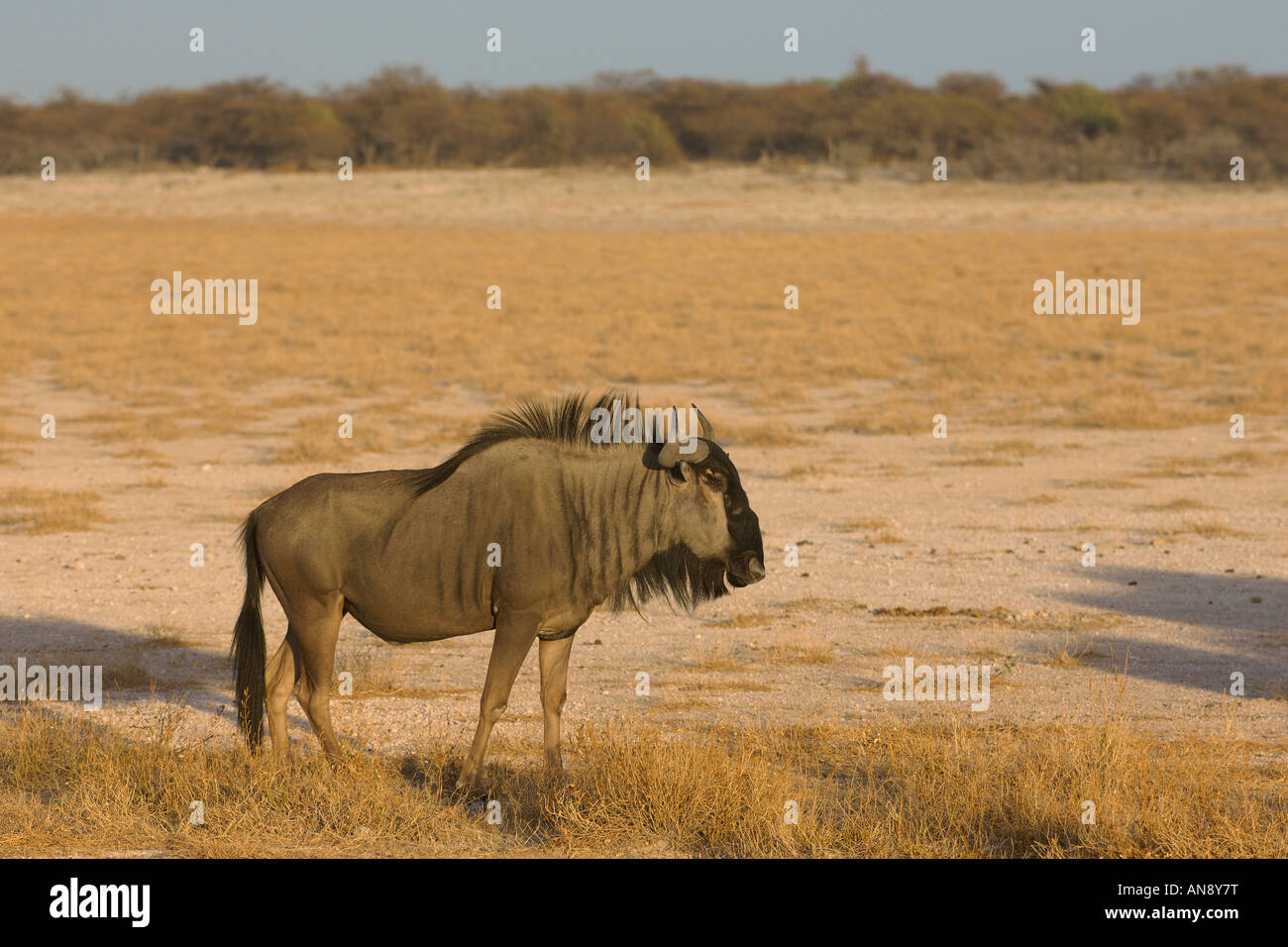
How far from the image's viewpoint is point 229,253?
38.5m

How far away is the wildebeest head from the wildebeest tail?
1.63 meters

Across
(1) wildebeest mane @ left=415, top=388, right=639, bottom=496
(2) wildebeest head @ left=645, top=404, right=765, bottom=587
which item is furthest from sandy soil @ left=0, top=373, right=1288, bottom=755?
(2) wildebeest head @ left=645, top=404, right=765, bottom=587

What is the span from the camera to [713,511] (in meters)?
5.75

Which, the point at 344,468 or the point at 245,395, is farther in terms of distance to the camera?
the point at 245,395

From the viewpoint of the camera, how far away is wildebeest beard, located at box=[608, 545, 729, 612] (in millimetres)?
5836

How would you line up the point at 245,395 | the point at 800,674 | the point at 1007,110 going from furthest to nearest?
Answer: the point at 1007,110
the point at 245,395
the point at 800,674

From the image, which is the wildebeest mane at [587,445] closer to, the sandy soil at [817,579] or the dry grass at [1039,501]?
the sandy soil at [817,579]

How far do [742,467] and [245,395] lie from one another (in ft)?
27.1

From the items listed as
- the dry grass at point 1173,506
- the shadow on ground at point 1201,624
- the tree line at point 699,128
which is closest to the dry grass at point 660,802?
the shadow on ground at point 1201,624

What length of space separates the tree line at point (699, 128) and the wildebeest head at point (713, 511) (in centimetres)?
4806

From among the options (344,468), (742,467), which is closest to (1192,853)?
(742,467)

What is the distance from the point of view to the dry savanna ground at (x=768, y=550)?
5.59 meters

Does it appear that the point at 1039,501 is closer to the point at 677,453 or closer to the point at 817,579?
the point at 817,579
